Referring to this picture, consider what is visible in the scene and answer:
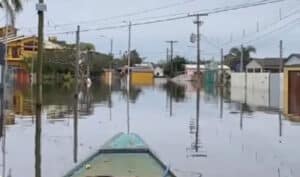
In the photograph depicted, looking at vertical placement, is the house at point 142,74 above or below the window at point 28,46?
below

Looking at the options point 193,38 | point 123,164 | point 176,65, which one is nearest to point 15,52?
point 193,38

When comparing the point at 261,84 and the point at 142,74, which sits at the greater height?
the point at 142,74

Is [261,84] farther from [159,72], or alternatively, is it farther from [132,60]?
[159,72]

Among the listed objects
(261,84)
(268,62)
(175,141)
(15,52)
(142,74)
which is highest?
(268,62)

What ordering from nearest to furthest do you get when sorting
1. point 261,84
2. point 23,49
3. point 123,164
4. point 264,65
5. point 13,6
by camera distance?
point 123,164, point 13,6, point 261,84, point 23,49, point 264,65

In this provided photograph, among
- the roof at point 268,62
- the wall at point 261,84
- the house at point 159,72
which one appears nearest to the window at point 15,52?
the wall at point 261,84

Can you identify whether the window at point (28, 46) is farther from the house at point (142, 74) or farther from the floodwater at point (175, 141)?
the floodwater at point (175, 141)

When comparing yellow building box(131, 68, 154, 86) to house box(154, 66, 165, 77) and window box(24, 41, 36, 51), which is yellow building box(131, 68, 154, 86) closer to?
house box(154, 66, 165, 77)

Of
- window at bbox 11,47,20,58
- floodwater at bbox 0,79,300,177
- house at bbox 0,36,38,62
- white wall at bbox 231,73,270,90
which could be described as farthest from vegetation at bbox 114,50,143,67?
floodwater at bbox 0,79,300,177

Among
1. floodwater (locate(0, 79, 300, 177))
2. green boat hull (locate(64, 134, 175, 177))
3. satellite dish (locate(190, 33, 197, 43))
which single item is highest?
satellite dish (locate(190, 33, 197, 43))

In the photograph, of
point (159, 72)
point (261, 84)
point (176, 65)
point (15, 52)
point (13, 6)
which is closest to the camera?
point (13, 6)

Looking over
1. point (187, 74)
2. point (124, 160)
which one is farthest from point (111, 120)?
point (187, 74)

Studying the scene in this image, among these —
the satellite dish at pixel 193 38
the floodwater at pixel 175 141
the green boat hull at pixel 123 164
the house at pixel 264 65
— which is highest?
the satellite dish at pixel 193 38

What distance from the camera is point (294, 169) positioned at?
48.1 feet
